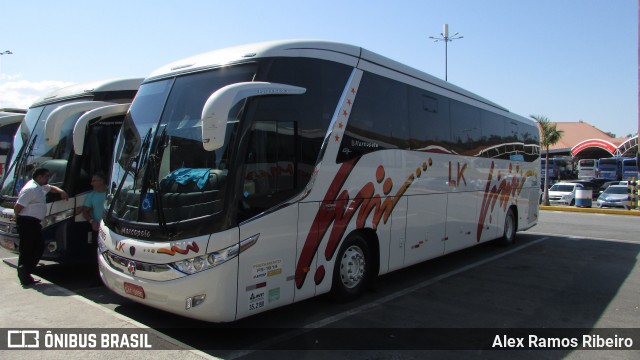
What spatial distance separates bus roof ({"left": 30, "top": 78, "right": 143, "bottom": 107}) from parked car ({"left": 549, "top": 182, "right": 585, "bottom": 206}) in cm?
2891

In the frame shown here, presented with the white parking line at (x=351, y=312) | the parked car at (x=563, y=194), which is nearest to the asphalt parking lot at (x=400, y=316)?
the white parking line at (x=351, y=312)

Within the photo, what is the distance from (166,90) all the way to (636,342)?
6189mm

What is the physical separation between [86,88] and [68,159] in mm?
1669

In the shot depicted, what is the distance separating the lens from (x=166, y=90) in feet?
17.7

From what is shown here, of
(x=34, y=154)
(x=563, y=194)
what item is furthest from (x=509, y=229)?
(x=563, y=194)

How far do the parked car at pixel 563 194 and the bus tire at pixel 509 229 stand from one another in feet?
66.4

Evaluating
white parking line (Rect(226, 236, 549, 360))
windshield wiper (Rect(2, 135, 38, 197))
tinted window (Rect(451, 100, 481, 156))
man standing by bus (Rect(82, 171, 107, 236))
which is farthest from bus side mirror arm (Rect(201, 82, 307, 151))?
tinted window (Rect(451, 100, 481, 156))

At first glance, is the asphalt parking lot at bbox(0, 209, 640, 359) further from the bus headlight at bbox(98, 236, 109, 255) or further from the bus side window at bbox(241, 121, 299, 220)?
the bus side window at bbox(241, 121, 299, 220)

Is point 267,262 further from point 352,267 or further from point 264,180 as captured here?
point 352,267

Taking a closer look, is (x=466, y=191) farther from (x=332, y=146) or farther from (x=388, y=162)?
(x=332, y=146)

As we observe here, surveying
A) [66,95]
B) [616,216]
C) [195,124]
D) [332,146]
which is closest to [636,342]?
[332,146]

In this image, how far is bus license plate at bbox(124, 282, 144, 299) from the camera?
15.7 ft

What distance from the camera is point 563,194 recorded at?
97.5ft

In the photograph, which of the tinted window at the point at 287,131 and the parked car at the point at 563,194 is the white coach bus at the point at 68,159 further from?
the parked car at the point at 563,194
